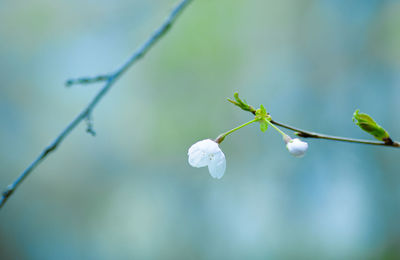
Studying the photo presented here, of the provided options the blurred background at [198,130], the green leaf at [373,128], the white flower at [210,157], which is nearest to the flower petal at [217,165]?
the white flower at [210,157]

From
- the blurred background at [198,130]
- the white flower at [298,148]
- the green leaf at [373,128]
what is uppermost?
the blurred background at [198,130]

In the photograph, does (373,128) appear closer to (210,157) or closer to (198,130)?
(210,157)

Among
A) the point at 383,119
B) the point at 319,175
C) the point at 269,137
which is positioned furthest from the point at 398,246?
the point at 269,137

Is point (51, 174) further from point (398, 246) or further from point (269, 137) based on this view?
point (398, 246)

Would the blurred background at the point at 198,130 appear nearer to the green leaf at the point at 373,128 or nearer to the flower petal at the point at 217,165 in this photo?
the flower petal at the point at 217,165

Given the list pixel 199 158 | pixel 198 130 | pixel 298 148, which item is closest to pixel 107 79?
pixel 199 158

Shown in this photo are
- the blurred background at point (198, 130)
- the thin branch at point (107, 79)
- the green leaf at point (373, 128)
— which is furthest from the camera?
the blurred background at point (198, 130)
